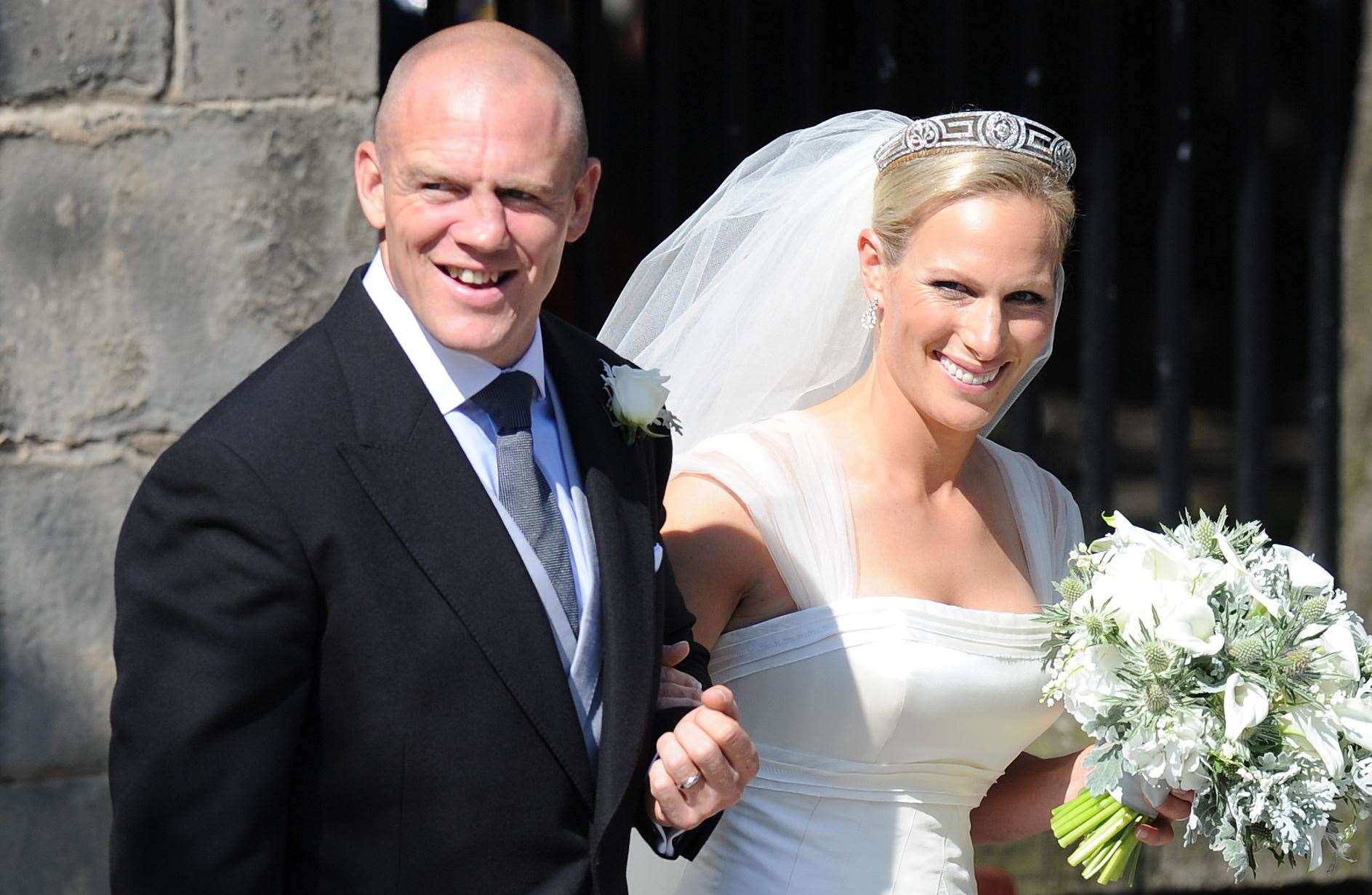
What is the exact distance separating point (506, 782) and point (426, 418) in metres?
0.44

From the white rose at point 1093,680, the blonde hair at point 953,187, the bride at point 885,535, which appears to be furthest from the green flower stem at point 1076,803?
the blonde hair at point 953,187

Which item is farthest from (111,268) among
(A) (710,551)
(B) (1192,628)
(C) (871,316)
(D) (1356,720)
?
(D) (1356,720)

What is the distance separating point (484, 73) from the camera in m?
1.81

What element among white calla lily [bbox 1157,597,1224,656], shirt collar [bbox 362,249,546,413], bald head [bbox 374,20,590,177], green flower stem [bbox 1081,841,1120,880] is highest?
bald head [bbox 374,20,590,177]

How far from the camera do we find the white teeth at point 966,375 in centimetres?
250

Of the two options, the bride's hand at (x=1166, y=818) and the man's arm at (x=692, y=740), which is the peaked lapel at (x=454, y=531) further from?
the bride's hand at (x=1166, y=818)

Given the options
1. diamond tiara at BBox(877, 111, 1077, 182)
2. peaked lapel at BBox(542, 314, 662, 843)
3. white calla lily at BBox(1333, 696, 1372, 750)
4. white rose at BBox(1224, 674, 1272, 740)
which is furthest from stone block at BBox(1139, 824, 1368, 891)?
peaked lapel at BBox(542, 314, 662, 843)

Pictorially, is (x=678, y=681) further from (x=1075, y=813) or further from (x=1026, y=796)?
(x=1026, y=796)

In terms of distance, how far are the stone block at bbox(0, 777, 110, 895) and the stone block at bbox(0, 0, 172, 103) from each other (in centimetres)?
135

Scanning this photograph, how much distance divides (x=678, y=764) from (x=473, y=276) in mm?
643

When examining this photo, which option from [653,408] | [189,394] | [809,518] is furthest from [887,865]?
[189,394]

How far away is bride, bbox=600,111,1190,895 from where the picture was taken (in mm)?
2461

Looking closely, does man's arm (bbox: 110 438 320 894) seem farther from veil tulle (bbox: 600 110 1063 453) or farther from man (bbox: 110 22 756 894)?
veil tulle (bbox: 600 110 1063 453)

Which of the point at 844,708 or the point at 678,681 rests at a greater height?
the point at 678,681
